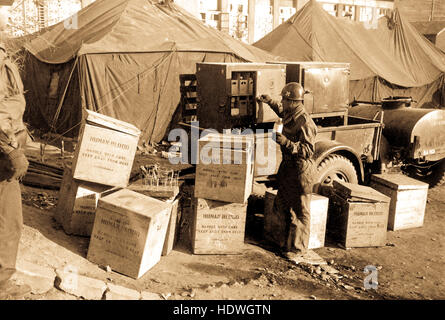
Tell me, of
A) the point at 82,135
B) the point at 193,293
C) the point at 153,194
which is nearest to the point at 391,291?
the point at 193,293

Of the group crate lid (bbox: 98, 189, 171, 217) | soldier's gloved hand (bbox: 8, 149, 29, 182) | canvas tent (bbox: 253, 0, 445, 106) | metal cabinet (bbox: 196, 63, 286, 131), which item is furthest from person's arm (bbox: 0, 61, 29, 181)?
canvas tent (bbox: 253, 0, 445, 106)

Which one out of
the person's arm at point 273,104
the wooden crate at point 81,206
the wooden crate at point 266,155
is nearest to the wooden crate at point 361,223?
the wooden crate at point 266,155

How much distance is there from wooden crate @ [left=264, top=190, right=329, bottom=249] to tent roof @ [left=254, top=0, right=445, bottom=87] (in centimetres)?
921

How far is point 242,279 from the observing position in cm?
539

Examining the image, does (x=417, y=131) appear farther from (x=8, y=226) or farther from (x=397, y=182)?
(x=8, y=226)

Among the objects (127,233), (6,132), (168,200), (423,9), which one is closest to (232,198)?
(168,200)

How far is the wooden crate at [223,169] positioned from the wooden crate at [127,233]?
66cm

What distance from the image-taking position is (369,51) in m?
16.2

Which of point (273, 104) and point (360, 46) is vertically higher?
point (360, 46)

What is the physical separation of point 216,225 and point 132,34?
787 cm

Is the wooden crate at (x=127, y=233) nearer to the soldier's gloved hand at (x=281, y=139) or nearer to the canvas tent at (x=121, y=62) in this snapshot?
the soldier's gloved hand at (x=281, y=139)

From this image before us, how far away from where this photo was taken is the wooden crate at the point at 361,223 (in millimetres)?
6559

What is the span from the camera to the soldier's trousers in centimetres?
602

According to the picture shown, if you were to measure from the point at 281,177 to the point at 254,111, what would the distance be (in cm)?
127
